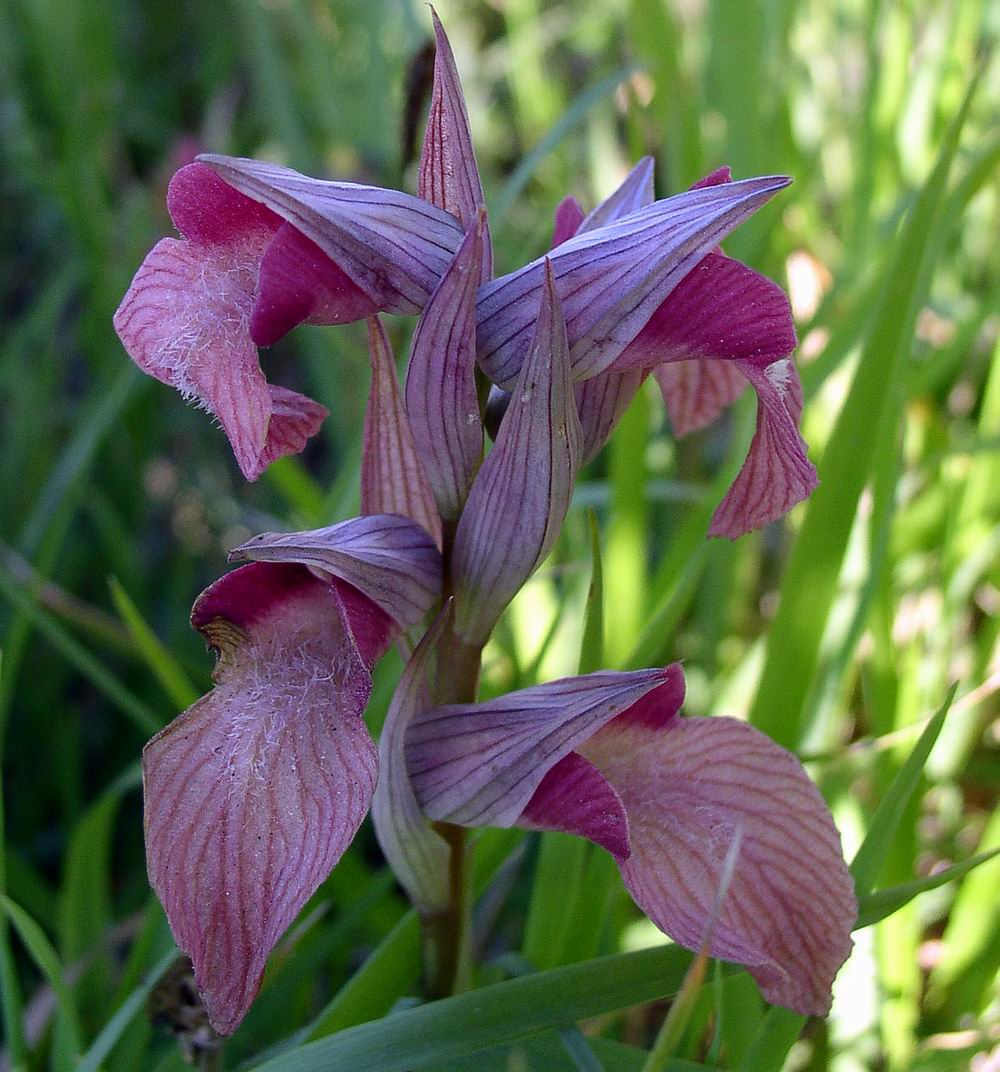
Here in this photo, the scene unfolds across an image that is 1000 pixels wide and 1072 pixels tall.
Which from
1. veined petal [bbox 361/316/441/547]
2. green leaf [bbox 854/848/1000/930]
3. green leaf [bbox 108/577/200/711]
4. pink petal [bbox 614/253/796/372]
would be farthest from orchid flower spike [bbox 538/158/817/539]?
green leaf [bbox 108/577/200/711]

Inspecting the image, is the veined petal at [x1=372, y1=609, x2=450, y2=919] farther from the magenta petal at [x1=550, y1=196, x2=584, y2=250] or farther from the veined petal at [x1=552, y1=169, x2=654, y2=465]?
the magenta petal at [x1=550, y1=196, x2=584, y2=250]

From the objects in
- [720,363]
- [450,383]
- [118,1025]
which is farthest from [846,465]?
[118,1025]

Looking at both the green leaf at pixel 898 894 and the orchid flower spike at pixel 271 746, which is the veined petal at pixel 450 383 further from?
the green leaf at pixel 898 894

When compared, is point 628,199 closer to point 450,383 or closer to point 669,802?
point 450,383

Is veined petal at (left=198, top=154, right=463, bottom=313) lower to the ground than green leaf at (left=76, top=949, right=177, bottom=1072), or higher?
higher

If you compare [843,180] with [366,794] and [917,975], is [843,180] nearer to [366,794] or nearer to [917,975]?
[917,975]

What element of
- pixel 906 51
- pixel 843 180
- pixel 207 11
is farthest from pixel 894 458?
pixel 207 11
